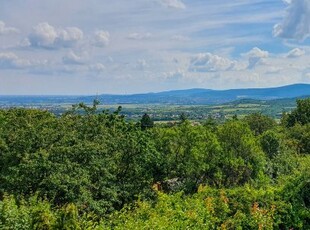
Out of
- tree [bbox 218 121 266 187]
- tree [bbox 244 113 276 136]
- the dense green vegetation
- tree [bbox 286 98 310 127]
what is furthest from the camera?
tree [bbox 286 98 310 127]

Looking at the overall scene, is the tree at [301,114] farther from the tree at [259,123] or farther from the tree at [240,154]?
the tree at [240,154]

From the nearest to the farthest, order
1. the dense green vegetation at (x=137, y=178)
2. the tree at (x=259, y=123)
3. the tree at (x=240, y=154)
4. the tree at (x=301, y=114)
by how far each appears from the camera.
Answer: the dense green vegetation at (x=137, y=178), the tree at (x=240, y=154), the tree at (x=259, y=123), the tree at (x=301, y=114)

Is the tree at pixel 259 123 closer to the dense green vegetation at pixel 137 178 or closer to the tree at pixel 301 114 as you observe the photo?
the tree at pixel 301 114

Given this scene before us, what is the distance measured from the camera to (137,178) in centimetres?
2592

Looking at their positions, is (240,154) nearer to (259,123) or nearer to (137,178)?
(137,178)

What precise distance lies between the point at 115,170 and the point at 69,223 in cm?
1331

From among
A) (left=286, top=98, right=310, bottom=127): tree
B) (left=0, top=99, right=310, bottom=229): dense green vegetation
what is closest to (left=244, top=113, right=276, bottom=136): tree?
(left=286, top=98, right=310, bottom=127): tree

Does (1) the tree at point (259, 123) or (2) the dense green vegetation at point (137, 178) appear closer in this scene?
(2) the dense green vegetation at point (137, 178)

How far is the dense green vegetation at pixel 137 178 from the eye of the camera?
47.8ft

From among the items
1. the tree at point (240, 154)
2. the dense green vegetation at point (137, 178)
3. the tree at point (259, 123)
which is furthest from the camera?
the tree at point (259, 123)

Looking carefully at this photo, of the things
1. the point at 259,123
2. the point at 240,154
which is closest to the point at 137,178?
the point at 240,154

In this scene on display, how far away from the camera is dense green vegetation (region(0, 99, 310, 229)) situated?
14570 mm

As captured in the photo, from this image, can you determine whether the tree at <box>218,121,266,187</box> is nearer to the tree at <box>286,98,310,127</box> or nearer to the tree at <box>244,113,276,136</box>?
the tree at <box>244,113,276,136</box>

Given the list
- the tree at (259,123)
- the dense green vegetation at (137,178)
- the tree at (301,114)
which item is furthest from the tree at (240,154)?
the tree at (301,114)
